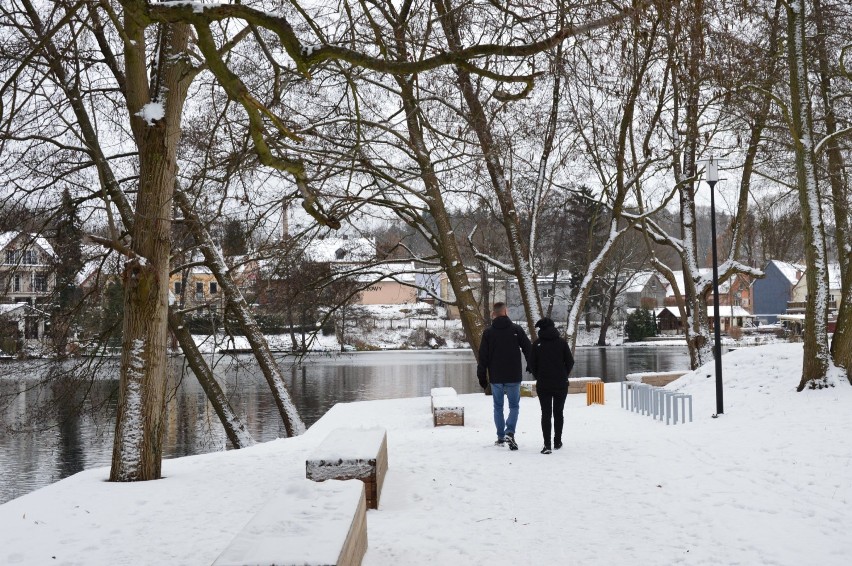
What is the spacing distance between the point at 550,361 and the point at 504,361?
23.9 inches

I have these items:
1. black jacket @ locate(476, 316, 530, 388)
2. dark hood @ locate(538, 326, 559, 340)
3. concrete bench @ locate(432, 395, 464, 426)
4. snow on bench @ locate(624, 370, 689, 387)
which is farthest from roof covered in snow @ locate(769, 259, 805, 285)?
black jacket @ locate(476, 316, 530, 388)

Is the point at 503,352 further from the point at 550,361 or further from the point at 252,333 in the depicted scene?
the point at 252,333

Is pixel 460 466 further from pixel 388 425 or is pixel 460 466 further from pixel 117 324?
pixel 117 324

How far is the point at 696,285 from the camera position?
2441cm

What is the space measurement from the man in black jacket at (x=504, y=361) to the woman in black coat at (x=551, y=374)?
189mm

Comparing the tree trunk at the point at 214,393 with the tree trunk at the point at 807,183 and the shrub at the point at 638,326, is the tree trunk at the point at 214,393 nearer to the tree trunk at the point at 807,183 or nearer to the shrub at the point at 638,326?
the tree trunk at the point at 807,183

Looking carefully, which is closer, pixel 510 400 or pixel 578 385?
pixel 510 400

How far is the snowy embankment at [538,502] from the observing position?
242 inches

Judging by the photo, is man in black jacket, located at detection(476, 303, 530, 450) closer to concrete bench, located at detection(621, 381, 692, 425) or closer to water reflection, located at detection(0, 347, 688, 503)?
concrete bench, located at detection(621, 381, 692, 425)

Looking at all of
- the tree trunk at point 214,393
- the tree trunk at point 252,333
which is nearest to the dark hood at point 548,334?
the tree trunk at point 214,393

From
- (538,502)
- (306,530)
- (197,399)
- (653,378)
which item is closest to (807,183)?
(653,378)

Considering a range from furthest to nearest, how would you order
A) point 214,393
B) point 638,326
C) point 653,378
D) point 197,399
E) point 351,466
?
1. point 638,326
2. point 197,399
3. point 653,378
4. point 214,393
5. point 351,466

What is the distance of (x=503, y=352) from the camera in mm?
10727

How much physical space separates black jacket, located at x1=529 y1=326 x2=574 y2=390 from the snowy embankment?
3.02 ft
